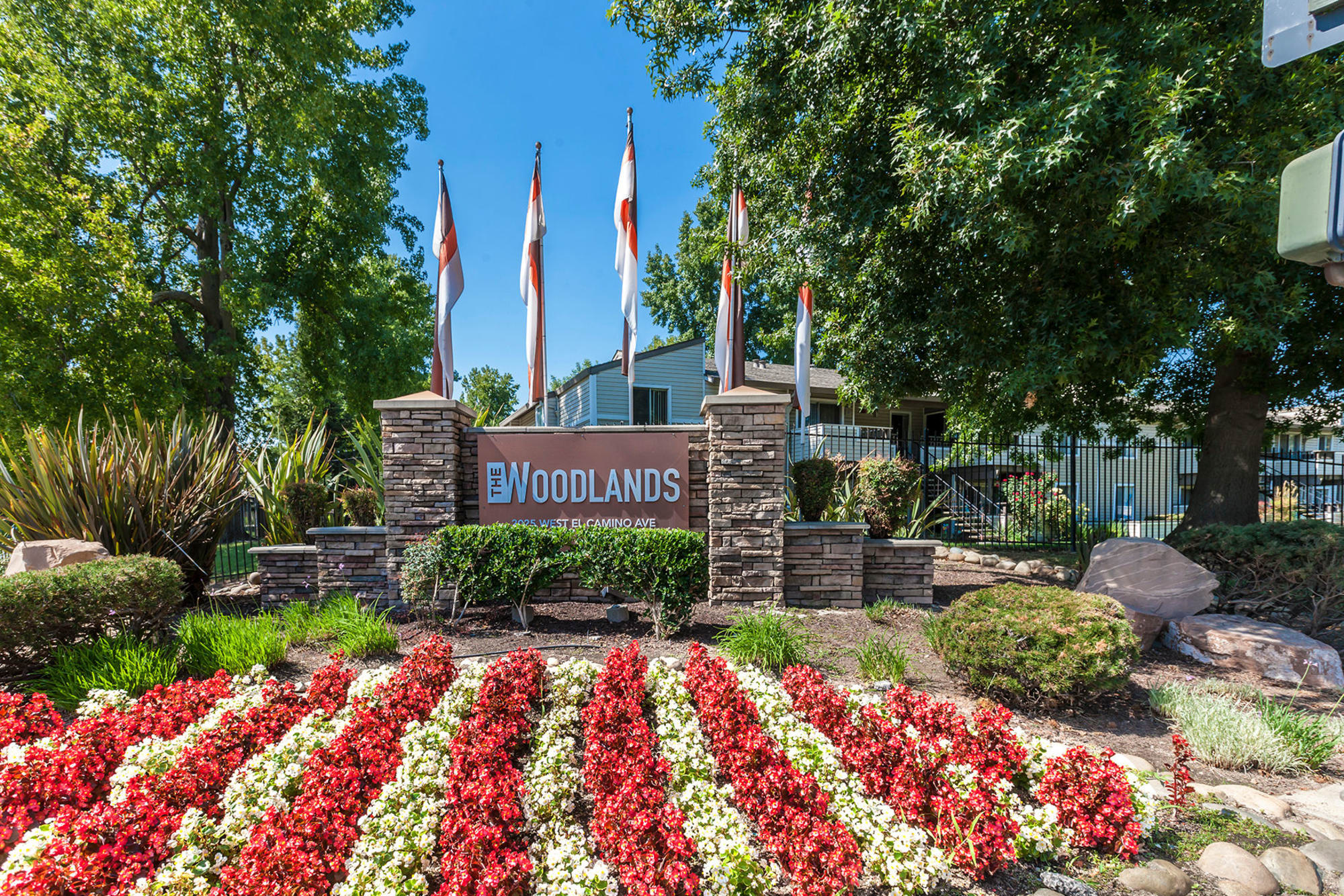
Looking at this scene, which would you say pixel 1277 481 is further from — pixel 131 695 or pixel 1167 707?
pixel 131 695

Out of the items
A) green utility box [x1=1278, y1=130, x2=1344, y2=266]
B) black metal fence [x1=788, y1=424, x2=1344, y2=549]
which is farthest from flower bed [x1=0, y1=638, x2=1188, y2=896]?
black metal fence [x1=788, y1=424, x2=1344, y2=549]

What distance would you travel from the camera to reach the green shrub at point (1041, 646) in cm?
374

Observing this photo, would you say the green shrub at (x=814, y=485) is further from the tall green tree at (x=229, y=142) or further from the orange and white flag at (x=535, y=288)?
the tall green tree at (x=229, y=142)

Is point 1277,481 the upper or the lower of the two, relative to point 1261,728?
upper

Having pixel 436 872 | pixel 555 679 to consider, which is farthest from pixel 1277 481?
pixel 436 872

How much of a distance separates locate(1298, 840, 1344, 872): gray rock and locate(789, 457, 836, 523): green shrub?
4.29 metres

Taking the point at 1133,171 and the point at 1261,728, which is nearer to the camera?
the point at 1261,728

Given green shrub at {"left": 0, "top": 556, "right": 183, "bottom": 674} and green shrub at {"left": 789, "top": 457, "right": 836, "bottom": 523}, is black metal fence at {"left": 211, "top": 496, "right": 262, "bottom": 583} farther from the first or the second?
green shrub at {"left": 789, "top": 457, "right": 836, "bottom": 523}

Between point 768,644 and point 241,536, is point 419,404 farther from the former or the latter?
point 241,536

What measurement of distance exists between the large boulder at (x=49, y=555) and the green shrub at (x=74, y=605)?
1105mm

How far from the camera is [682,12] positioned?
7.82 meters

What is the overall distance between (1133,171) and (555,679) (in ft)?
21.3

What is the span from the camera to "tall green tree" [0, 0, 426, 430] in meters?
13.3

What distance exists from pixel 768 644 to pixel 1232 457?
26.4ft
